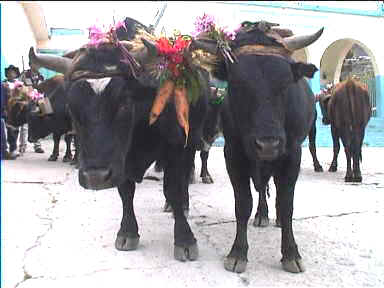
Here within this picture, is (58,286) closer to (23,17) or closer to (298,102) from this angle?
(298,102)

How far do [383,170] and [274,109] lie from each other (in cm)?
635

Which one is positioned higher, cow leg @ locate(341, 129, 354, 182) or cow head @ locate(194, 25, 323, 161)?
cow head @ locate(194, 25, 323, 161)

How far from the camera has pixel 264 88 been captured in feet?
10.5

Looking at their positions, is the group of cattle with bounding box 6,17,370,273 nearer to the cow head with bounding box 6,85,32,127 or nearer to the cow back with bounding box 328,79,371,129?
the cow back with bounding box 328,79,371,129

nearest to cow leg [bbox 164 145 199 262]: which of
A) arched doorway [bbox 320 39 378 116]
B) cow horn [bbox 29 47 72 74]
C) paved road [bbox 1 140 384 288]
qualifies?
paved road [bbox 1 140 384 288]

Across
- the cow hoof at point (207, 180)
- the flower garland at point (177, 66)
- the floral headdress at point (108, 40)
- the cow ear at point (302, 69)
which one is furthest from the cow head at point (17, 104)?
the cow ear at point (302, 69)

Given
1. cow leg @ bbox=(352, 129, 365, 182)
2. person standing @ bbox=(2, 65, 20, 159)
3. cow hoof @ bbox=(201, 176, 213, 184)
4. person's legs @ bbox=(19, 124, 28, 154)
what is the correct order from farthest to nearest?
person's legs @ bbox=(19, 124, 28, 154) < person standing @ bbox=(2, 65, 20, 159) < cow leg @ bbox=(352, 129, 365, 182) < cow hoof @ bbox=(201, 176, 213, 184)

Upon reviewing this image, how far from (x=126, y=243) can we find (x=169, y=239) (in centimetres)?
46

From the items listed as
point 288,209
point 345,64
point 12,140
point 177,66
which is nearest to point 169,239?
point 288,209

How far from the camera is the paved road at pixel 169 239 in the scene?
3.34m

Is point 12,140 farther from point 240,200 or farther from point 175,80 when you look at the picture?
point 240,200

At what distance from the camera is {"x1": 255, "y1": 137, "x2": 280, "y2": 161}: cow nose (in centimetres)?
305

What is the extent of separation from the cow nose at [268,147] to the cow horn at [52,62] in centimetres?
160

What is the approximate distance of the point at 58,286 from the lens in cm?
319
